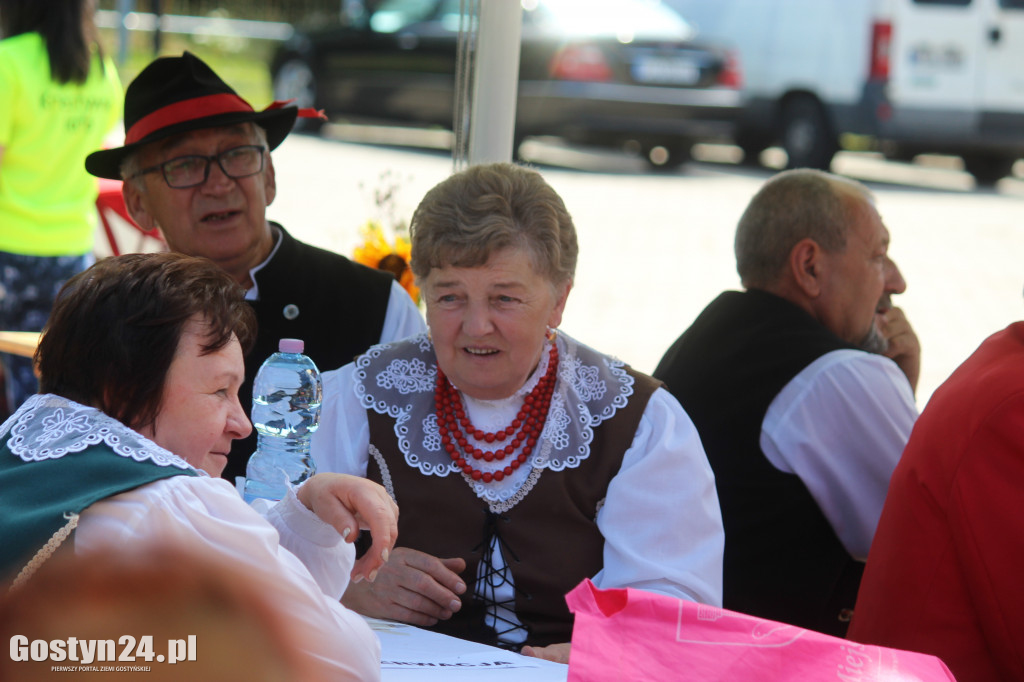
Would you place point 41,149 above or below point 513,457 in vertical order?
above

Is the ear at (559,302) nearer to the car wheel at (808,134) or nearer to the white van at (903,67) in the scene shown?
the white van at (903,67)

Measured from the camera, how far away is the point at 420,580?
2.33 meters

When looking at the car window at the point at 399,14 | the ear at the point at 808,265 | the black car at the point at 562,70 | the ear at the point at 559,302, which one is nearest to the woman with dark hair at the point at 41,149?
the ear at the point at 559,302

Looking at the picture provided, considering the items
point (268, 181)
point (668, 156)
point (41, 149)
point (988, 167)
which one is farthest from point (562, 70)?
point (268, 181)

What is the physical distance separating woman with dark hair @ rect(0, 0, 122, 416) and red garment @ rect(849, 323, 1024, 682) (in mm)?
3390

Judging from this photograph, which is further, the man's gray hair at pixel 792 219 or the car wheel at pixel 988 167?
the car wheel at pixel 988 167

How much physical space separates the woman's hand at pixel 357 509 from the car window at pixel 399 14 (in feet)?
36.9

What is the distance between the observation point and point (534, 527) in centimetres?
238

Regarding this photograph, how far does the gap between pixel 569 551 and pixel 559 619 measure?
0.15 meters

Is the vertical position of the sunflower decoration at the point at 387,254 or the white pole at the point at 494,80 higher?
the white pole at the point at 494,80

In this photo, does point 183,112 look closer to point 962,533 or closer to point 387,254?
point 387,254

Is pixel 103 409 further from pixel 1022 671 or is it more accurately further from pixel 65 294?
pixel 1022 671

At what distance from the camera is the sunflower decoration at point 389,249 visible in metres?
3.68

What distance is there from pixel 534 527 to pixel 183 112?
1493 mm
